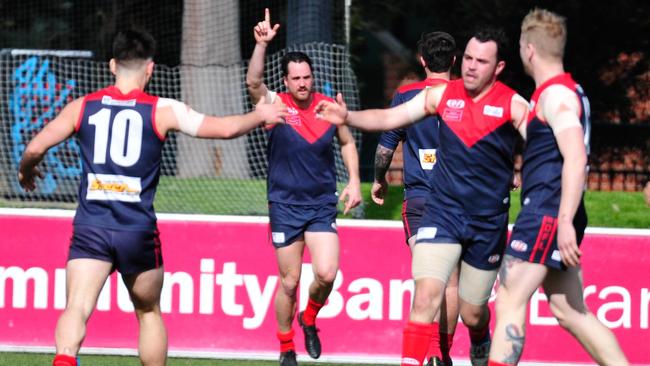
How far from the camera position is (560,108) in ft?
22.3

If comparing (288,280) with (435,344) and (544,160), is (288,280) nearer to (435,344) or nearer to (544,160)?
→ (435,344)

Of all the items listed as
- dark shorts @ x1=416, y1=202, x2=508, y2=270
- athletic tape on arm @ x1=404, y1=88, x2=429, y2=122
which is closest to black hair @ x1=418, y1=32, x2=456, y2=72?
athletic tape on arm @ x1=404, y1=88, x2=429, y2=122

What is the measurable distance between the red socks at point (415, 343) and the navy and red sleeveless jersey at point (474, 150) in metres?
0.79

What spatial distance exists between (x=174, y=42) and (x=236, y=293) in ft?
41.0

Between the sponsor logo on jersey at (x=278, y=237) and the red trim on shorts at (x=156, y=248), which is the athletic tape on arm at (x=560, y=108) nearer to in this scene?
the red trim on shorts at (x=156, y=248)

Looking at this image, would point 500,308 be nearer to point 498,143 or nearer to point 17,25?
point 498,143

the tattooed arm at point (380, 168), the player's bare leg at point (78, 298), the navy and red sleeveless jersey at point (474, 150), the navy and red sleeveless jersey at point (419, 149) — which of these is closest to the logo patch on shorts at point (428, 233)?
the navy and red sleeveless jersey at point (474, 150)

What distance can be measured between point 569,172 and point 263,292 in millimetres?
4236

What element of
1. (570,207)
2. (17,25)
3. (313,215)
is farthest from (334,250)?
(17,25)

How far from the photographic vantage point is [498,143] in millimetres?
7723

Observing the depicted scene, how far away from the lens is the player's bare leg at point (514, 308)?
7012 millimetres

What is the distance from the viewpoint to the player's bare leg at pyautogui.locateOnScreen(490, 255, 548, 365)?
23.0ft

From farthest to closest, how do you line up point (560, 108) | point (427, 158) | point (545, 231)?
point (427, 158)
point (545, 231)
point (560, 108)

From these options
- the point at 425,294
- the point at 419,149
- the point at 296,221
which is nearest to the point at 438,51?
the point at 419,149
